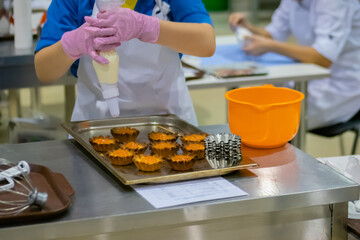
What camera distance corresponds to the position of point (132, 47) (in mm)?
1817

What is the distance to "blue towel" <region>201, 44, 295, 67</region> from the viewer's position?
312 centimetres

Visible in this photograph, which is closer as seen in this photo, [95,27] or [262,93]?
[95,27]

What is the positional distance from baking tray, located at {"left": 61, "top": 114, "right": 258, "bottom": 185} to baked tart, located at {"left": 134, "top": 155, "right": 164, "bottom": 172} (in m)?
0.01

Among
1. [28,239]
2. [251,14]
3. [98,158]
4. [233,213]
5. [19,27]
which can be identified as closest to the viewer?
[28,239]

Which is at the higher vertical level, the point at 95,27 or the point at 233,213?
the point at 95,27

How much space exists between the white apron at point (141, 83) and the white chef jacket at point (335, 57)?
1.52 metres

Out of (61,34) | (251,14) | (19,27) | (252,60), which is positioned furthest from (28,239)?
(251,14)

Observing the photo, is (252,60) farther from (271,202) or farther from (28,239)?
(28,239)

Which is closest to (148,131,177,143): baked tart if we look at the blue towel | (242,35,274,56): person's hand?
the blue towel

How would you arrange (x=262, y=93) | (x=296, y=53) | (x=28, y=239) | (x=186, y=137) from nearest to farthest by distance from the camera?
(x=28, y=239), (x=186, y=137), (x=262, y=93), (x=296, y=53)

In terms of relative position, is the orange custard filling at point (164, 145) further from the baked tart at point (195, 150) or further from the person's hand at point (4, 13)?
the person's hand at point (4, 13)

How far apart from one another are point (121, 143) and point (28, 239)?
460mm

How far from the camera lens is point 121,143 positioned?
4.92 feet

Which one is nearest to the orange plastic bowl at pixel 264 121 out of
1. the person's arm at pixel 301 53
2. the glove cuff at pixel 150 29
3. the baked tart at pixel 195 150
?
the baked tart at pixel 195 150
